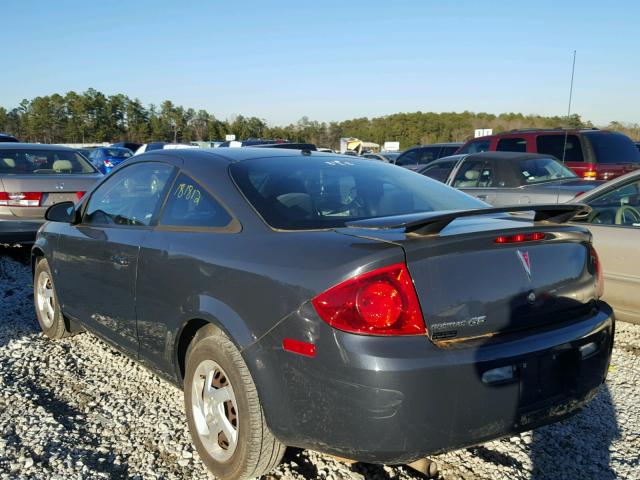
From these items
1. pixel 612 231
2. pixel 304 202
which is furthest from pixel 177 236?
pixel 612 231

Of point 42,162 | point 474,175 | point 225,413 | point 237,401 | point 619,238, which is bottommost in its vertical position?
point 225,413

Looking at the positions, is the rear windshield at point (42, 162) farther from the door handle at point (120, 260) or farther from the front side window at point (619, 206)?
the front side window at point (619, 206)

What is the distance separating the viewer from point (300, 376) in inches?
90.3

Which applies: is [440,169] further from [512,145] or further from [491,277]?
→ [491,277]

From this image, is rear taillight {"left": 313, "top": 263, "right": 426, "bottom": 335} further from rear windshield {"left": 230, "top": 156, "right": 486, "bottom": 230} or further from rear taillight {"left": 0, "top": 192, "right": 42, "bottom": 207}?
rear taillight {"left": 0, "top": 192, "right": 42, "bottom": 207}

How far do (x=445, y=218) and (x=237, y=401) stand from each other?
1.19 m

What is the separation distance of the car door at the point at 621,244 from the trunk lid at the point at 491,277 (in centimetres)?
235

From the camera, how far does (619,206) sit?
17.2ft

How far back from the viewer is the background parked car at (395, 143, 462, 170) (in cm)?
1625

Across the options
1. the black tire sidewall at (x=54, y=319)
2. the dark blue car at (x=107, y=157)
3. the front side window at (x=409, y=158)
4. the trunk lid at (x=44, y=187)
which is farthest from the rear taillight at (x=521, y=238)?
the dark blue car at (x=107, y=157)

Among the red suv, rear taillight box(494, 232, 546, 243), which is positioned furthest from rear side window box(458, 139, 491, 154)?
rear taillight box(494, 232, 546, 243)

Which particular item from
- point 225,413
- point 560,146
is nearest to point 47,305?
point 225,413

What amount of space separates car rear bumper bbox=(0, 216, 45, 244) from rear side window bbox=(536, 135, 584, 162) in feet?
27.5

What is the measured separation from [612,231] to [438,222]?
332cm
